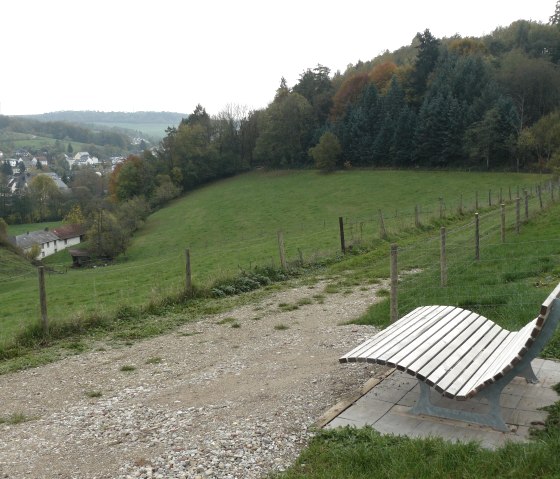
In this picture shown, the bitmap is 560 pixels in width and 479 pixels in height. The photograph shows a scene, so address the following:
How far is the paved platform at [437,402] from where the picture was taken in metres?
5.63

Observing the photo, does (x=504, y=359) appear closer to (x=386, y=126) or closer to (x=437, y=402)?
(x=437, y=402)

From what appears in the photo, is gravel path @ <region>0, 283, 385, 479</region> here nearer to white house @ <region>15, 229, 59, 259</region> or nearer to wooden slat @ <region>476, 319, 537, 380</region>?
wooden slat @ <region>476, 319, 537, 380</region>

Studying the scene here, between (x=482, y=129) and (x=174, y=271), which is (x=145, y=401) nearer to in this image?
(x=174, y=271)

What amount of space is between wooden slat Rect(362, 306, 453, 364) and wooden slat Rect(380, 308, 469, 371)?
1.7 inches

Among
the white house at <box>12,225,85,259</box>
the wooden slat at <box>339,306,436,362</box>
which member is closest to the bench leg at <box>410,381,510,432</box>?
the wooden slat at <box>339,306,436,362</box>

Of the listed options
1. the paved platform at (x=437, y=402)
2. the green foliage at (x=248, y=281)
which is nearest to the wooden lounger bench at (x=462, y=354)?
the paved platform at (x=437, y=402)

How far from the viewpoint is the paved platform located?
5.63 m

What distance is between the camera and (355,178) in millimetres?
67875

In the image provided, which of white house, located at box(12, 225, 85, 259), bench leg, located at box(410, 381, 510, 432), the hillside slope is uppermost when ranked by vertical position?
bench leg, located at box(410, 381, 510, 432)

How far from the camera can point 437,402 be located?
21.1 feet

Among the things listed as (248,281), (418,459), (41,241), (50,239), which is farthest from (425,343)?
(50,239)

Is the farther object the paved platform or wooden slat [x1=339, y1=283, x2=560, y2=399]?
the paved platform

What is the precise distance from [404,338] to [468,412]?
3.79ft

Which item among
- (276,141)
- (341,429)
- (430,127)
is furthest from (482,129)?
(341,429)
